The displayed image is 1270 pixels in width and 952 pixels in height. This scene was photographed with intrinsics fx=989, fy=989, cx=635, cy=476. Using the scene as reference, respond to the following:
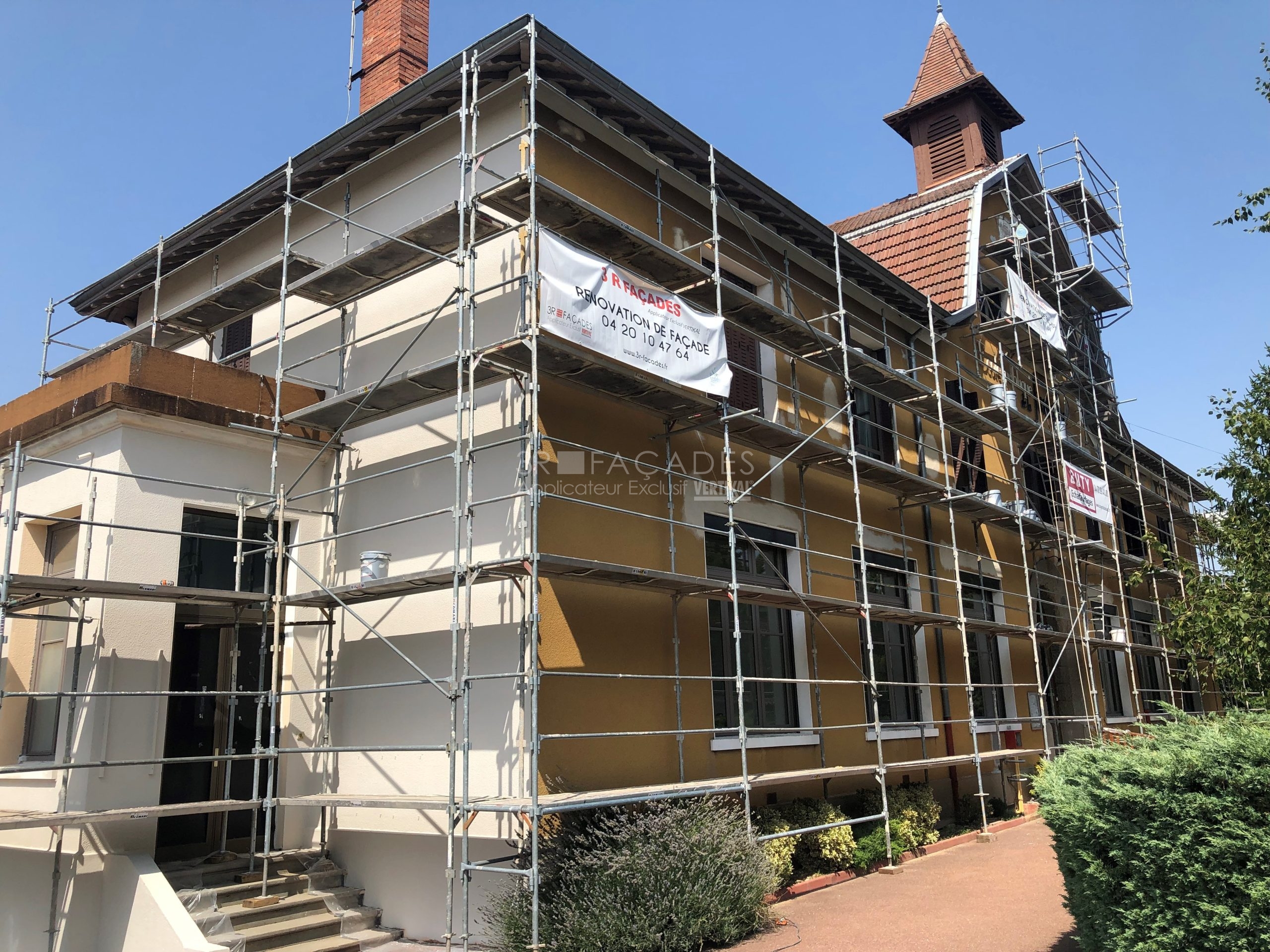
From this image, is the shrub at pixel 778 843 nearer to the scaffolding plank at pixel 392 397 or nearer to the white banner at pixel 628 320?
the white banner at pixel 628 320

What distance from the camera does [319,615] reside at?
10219 mm

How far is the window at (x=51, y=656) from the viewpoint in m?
9.17

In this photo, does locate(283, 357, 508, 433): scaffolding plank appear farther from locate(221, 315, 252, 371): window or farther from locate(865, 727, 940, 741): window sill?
locate(865, 727, 940, 741): window sill

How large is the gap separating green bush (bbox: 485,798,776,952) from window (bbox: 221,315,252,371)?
728 centimetres

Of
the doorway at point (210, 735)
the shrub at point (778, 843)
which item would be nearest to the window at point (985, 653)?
the shrub at point (778, 843)

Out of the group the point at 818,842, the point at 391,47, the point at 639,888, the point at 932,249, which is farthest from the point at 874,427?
the point at 639,888

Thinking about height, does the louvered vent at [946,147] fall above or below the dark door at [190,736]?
above

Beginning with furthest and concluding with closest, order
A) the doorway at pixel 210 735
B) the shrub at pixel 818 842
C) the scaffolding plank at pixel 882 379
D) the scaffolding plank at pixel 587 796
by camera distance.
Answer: the scaffolding plank at pixel 882 379
the shrub at pixel 818 842
the doorway at pixel 210 735
the scaffolding plank at pixel 587 796

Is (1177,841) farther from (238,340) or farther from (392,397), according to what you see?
(238,340)

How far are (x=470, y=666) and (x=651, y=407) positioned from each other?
3.10m

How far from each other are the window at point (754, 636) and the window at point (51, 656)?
20.2ft

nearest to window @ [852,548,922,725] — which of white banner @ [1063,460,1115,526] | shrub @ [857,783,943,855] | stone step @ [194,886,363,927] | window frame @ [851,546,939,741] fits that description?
window frame @ [851,546,939,741]

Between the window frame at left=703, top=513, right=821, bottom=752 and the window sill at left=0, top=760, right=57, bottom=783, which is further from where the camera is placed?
the window frame at left=703, top=513, right=821, bottom=752

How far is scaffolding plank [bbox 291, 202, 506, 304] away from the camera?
29.4ft
